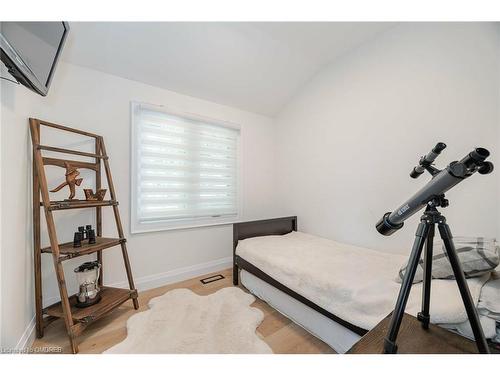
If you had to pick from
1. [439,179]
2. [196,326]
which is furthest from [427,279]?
[196,326]

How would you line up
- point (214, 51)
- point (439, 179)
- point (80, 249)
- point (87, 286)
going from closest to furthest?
point (439, 179)
point (80, 249)
point (87, 286)
point (214, 51)

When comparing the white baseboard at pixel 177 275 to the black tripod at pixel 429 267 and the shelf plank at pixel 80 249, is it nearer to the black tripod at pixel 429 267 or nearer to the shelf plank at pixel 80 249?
the shelf plank at pixel 80 249

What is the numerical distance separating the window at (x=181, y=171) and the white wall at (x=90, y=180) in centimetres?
10

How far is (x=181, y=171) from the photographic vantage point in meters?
2.37

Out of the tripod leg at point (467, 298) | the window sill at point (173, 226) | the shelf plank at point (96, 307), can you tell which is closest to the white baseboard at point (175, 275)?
the shelf plank at point (96, 307)

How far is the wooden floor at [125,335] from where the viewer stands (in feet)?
4.32

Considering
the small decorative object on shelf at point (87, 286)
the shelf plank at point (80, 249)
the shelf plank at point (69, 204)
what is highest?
the shelf plank at point (69, 204)

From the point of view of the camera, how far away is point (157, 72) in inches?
80.9

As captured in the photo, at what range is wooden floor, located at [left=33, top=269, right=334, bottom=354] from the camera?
132 cm

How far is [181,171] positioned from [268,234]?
1.26 m

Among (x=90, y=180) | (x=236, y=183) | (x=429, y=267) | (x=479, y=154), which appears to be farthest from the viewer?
(x=236, y=183)

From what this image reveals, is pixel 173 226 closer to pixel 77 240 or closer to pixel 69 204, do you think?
pixel 77 240

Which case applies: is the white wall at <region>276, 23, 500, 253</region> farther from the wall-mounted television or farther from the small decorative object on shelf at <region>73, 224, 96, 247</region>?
the wall-mounted television
